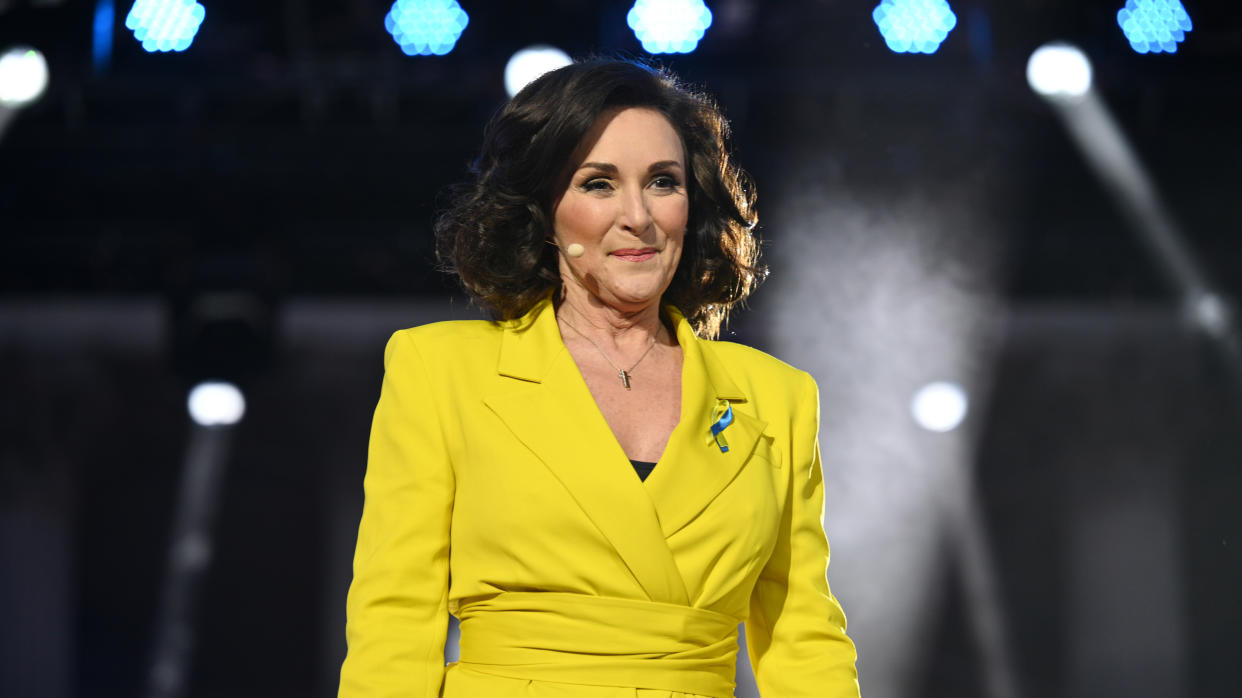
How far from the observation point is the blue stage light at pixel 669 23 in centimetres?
364

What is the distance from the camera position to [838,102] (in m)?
4.11

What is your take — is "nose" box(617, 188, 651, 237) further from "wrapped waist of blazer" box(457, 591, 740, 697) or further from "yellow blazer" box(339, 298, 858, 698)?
"wrapped waist of blazer" box(457, 591, 740, 697)

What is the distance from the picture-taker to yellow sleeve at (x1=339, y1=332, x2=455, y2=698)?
1.25 metres

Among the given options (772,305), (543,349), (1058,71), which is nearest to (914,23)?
(1058,71)

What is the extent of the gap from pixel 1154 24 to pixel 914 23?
2.54ft

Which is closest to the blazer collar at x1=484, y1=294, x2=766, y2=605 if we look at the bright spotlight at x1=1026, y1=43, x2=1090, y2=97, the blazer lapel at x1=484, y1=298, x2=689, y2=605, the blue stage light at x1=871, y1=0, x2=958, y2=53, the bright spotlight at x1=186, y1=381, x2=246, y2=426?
the blazer lapel at x1=484, y1=298, x2=689, y2=605

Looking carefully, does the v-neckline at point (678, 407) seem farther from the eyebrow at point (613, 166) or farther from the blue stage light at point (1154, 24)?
the blue stage light at point (1154, 24)

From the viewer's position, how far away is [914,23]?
12.7ft

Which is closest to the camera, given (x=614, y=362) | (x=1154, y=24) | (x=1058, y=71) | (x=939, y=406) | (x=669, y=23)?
(x=614, y=362)

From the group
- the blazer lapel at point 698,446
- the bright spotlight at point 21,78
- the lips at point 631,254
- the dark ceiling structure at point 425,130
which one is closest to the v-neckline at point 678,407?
the blazer lapel at point 698,446

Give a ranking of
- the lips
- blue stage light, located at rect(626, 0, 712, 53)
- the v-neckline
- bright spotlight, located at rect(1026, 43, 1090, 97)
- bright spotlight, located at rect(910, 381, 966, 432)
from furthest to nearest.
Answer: bright spotlight, located at rect(910, 381, 966, 432)
bright spotlight, located at rect(1026, 43, 1090, 97)
blue stage light, located at rect(626, 0, 712, 53)
the lips
the v-neckline

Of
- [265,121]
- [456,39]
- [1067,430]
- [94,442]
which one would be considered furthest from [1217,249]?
[94,442]

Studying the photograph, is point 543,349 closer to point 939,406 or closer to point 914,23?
point 914,23

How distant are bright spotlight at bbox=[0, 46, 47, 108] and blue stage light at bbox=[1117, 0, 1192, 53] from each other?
11.7 feet
